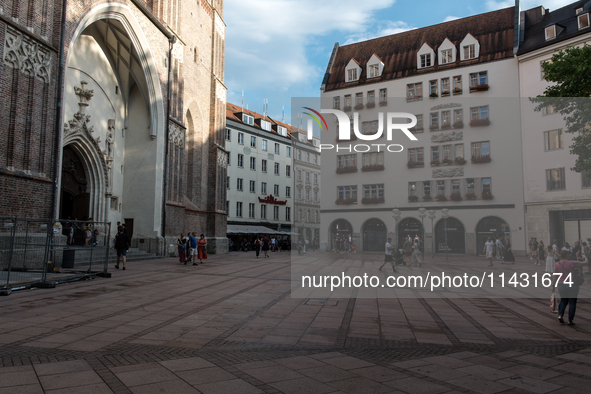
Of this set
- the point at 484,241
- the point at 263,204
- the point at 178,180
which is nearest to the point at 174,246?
the point at 178,180

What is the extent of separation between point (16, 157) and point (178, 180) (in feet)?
44.5

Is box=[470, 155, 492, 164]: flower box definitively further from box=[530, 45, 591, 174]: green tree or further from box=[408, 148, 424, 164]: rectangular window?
box=[530, 45, 591, 174]: green tree

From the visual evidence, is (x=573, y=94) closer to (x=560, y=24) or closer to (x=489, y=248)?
(x=489, y=248)

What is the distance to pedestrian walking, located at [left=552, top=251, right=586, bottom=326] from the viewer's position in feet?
27.0

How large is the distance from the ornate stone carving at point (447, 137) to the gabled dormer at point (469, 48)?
147 inches

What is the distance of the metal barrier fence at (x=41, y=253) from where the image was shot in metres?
11.0

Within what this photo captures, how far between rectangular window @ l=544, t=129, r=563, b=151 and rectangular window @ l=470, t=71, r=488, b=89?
2.73 m

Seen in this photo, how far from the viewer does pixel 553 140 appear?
13.4 m

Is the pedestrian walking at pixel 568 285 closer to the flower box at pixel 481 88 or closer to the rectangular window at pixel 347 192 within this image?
the rectangular window at pixel 347 192

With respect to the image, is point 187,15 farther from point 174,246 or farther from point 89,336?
point 89,336

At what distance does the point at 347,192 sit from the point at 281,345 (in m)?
9.93

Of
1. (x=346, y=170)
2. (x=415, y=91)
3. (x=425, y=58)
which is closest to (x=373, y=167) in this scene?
(x=346, y=170)

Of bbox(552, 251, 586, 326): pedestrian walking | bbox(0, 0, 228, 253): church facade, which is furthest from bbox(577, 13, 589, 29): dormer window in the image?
bbox(0, 0, 228, 253): church facade

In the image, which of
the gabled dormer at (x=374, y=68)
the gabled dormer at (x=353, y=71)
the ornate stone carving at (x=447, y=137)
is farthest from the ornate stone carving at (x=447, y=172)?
the gabled dormer at (x=353, y=71)
